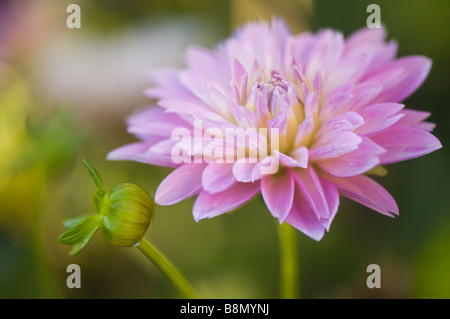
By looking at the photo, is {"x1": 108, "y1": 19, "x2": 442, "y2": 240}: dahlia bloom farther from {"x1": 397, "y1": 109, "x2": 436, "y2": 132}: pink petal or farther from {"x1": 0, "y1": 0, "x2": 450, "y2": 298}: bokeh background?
{"x1": 0, "y1": 0, "x2": 450, "y2": 298}: bokeh background

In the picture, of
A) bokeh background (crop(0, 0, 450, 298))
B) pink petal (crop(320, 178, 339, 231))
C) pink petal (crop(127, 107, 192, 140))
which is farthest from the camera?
bokeh background (crop(0, 0, 450, 298))

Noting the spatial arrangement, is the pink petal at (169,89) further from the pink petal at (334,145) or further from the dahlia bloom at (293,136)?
the pink petal at (334,145)

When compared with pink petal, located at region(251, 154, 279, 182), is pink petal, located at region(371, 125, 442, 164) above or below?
above

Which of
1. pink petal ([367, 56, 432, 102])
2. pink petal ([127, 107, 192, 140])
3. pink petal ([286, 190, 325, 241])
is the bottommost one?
pink petal ([286, 190, 325, 241])

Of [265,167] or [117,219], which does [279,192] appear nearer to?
[265,167]

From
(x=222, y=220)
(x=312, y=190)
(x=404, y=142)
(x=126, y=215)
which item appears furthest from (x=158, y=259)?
(x=222, y=220)

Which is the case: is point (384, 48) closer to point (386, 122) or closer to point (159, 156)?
point (386, 122)

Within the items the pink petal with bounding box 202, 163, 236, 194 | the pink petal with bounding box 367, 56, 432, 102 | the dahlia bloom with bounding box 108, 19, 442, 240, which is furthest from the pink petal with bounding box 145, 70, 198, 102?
the pink petal with bounding box 367, 56, 432, 102

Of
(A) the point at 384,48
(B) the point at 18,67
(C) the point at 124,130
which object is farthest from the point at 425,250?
(B) the point at 18,67
